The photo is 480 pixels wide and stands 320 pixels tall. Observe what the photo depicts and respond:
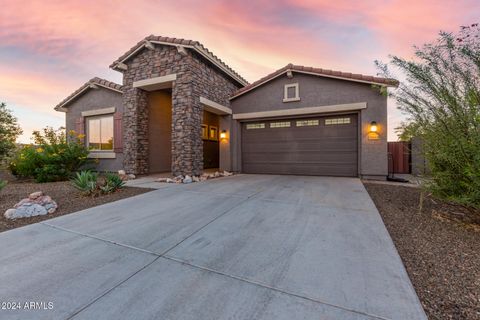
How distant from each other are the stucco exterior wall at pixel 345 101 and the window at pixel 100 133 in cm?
672

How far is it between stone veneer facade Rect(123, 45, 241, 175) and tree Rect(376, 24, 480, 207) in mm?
5862

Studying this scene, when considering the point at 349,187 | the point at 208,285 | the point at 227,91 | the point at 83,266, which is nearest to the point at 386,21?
the point at 349,187

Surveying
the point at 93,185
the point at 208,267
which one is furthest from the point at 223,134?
the point at 208,267

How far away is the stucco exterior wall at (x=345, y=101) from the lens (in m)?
7.00

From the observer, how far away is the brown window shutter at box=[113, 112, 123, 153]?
8.61m

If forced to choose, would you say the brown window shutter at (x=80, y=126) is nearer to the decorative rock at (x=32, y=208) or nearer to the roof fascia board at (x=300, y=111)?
the decorative rock at (x=32, y=208)

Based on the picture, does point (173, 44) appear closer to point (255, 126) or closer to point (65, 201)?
point (255, 126)

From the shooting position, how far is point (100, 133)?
370 inches

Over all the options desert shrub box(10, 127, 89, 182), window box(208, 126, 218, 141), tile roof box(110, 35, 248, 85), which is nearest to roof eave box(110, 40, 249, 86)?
tile roof box(110, 35, 248, 85)

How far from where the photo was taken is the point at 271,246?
2320 mm

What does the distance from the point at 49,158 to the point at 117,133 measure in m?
2.46

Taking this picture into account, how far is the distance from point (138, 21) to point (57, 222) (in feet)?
25.0

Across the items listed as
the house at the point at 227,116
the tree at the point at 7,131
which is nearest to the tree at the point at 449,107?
the house at the point at 227,116

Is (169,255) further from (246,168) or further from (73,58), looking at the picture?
(73,58)
